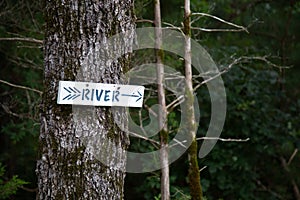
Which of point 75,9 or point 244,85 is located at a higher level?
point 244,85

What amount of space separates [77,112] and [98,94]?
4.5 inches

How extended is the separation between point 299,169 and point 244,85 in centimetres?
101

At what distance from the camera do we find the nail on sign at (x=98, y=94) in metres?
2.28

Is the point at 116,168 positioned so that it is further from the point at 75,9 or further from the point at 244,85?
the point at 244,85

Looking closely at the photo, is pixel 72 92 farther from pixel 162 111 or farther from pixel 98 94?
pixel 162 111

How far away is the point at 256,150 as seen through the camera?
5.35m

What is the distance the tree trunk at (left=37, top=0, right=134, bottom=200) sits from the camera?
2.32 m

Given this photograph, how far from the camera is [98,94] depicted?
2.33 meters

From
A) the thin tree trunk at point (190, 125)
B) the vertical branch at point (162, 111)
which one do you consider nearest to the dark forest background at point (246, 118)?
the vertical branch at point (162, 111)

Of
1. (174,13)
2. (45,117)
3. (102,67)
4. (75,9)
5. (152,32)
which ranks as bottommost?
(45,117)

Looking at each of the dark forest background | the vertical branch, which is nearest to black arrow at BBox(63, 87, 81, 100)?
the vertical branch

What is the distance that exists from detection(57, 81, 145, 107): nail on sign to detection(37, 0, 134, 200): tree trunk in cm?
4

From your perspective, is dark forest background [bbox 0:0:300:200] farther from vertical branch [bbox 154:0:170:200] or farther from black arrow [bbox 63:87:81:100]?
black arrow [bbox 63:87:81:100]

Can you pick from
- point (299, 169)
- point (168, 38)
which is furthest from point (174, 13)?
point (299, 169)
